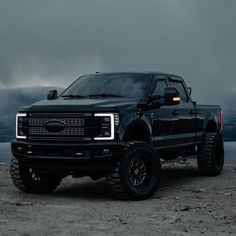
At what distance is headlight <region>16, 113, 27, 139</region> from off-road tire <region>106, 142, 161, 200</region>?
167 cm

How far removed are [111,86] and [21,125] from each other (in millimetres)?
1735

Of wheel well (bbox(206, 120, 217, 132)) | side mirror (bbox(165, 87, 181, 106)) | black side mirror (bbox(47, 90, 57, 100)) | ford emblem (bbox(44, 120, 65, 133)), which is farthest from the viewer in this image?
wheel well (bbox(206, 120, 217, 132))

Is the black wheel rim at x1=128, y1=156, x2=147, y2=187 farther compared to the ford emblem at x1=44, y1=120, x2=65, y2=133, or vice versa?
the black wheel rim at x1=128, y1=156, x2=147, y2=187

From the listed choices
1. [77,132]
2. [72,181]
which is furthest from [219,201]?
[72,181]

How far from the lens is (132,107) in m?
8.33

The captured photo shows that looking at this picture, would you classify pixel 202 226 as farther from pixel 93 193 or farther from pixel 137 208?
pixel 93 193

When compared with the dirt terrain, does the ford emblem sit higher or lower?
higher

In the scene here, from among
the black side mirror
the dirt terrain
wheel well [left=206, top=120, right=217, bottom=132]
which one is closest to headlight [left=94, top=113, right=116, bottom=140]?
the dirt terrain

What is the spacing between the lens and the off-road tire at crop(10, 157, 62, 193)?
8.98 m

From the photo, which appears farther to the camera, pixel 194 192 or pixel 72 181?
pixel 72 181

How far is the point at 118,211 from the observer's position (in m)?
7.22

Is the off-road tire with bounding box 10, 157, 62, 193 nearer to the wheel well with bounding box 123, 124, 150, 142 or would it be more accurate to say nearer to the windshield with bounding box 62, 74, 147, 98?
the windshield with bounding box 62, 74, 147, 98

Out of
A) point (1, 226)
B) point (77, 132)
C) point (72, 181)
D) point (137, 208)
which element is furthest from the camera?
point (72, 181)

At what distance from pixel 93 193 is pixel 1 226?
3204 millimetres
